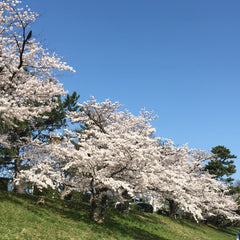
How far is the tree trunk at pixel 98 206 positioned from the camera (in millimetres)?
15289

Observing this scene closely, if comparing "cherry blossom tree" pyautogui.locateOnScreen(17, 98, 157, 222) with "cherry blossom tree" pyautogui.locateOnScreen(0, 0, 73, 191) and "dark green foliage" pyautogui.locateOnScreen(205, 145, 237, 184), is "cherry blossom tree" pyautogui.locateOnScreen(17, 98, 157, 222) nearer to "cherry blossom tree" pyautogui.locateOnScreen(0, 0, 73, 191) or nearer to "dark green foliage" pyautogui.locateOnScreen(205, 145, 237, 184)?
"cherry blossom tree" pyautogui.locateOnScreen(0, 0, 73, 191)

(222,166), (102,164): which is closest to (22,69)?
(102,164)

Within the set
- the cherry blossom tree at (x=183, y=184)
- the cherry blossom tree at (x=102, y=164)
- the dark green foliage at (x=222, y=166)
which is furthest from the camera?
the dark green foliage at (x=222, y=166)

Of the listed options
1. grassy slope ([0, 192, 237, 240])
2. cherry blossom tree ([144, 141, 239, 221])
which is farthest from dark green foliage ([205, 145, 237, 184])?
grassy slope ([0, 192, 237, 240])

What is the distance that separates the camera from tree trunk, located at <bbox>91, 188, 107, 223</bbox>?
1529 cm

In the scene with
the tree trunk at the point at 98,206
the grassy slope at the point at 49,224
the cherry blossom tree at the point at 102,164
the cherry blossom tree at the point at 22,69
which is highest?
the cherry blossom tree at the point at 22,69

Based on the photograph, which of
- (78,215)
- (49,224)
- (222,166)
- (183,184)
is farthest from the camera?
(222,166)

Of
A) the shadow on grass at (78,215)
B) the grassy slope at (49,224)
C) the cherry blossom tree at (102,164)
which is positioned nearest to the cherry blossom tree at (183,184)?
the cherry blossom tree at (102,164)

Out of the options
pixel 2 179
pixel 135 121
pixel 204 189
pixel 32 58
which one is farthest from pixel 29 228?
pixel 204 189

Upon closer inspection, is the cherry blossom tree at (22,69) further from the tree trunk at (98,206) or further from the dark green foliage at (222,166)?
the dark green foliage at (222,166)

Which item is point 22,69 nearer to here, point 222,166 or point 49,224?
point 49,224

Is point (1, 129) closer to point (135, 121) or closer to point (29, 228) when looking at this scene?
point (29, 228)

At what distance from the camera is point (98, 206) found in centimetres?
1565

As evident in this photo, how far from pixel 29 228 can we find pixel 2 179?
558 inches
